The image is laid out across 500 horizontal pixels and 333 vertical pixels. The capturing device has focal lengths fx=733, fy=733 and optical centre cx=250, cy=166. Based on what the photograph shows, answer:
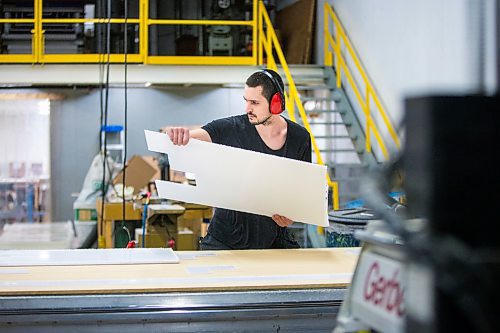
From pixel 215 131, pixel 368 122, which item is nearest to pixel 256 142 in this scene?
pixel 215 131

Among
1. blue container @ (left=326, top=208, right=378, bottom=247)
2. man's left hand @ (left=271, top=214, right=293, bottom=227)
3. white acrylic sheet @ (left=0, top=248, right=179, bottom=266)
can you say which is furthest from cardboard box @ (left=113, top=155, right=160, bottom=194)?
white acrylic sheet @ (left=0, top=248, right=179, bottom=266)

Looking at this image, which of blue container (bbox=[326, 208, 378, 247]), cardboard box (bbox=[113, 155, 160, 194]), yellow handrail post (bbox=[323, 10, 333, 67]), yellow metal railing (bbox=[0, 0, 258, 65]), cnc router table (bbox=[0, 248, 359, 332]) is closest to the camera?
cnc router table (bbox=[0, 248, 359, 332])

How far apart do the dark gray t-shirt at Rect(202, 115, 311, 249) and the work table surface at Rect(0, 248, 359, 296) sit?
421 mm

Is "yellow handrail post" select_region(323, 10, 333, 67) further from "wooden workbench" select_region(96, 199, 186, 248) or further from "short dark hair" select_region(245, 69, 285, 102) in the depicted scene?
"short dark hair" select_region(245, 69, 285, 102)

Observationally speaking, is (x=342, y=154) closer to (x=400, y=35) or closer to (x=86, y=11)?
(x=400, y=35)

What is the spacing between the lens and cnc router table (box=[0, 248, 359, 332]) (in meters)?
2.16

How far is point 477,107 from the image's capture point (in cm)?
95

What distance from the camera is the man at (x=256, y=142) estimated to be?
3.33m

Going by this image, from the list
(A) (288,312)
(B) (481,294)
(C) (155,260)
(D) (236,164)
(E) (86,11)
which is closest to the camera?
(B) (481,294)

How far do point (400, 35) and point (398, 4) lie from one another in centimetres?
34

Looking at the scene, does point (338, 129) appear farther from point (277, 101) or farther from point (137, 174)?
point (277, 101)

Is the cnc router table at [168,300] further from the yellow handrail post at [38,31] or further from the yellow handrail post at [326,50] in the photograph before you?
the yellow handrail post at [326,50]

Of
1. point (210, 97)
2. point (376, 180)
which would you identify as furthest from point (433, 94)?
point (210, 97)

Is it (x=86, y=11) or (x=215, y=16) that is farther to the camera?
(x=215, y=16)
